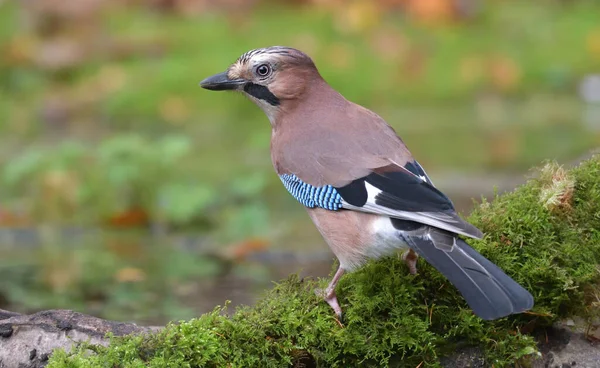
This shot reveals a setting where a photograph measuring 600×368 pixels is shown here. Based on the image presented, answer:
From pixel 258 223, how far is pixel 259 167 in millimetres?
1930

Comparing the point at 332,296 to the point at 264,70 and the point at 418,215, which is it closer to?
the point at 418,215

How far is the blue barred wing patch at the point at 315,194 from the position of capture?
4.39 meters

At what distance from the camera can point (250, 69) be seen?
4.94m

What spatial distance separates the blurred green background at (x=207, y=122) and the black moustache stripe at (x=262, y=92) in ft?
3.98

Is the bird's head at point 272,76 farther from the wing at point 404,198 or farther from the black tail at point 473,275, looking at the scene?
the black tail at point 473,275

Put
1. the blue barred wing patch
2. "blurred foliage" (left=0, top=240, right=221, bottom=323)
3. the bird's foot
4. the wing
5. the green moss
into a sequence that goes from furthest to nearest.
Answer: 1. "blurred foliage" (left=0, top=240, right=221, bottom=323)
2. the blue barred wing patch
3. the bird's foot
4. the wing
5. the green moss

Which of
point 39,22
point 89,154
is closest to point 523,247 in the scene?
point 89,154

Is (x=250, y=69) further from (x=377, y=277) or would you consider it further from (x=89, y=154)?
(x=89, y=154)

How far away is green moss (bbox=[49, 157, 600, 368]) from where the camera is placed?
3.88m

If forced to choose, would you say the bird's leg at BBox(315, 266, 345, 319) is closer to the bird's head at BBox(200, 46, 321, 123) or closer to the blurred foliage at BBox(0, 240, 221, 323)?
the bird's head at BBox(200, 46, 321, 123)

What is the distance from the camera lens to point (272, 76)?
495 cm

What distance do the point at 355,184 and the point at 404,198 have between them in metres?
0.28

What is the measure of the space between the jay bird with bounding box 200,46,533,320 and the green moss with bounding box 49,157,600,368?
0.12m

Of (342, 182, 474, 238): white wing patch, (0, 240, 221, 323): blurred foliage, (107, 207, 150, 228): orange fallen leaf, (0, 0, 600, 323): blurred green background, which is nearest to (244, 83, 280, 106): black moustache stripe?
(342, 182, 474, 238): white wing patch
